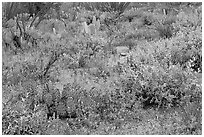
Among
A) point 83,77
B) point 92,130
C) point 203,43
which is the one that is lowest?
point 92,130

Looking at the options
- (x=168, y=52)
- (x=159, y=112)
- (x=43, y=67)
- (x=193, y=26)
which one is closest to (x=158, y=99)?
(x=159, y=112)

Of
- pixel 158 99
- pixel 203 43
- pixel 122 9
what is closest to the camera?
pixel 158 99

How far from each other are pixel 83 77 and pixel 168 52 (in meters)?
1.46

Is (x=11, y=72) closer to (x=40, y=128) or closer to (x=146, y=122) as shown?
(x=40, y=128)

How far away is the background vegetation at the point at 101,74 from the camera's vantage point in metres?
4.50

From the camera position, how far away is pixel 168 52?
613 centimetres

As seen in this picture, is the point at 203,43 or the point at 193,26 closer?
the point at 203,43

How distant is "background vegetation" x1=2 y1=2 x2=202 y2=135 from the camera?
450cm

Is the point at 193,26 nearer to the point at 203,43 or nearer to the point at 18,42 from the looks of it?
the point at 203,43

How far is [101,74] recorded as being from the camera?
5910mm

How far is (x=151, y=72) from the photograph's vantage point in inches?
203

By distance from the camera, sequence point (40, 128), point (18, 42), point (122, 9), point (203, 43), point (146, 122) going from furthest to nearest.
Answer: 1. point (122, 9)
2. point (18, 42)
3. point (203, 43)
4. point (146, 122)
5. point (40, 128)

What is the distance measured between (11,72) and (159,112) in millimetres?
2456

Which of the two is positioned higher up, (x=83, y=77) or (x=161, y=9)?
(x=161, y=9)
